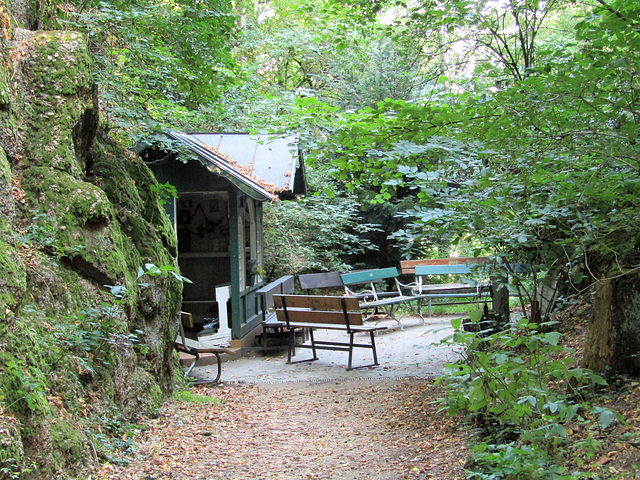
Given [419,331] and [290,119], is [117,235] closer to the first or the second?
[290,119]

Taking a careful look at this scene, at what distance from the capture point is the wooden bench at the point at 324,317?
8.80 m

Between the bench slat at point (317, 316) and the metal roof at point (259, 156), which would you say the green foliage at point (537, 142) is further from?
the metal roof at point (259, 156)

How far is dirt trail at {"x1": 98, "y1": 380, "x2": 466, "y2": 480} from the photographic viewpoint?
4.31m

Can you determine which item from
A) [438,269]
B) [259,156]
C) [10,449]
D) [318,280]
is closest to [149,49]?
[259,156]

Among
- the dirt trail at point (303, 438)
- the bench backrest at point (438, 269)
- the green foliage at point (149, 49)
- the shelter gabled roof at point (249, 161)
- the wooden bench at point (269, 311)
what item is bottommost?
the dirt trail at point (303, 438)

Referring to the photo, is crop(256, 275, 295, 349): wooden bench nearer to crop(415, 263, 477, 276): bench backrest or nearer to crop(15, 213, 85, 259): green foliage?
crop(415, 263, 477, 276): bench backrest

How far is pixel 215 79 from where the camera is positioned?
7.83 metres

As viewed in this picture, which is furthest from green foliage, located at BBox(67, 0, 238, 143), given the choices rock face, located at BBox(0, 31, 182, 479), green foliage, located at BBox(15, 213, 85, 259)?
green foliage, located at BBox(15, 213, 85, 259)

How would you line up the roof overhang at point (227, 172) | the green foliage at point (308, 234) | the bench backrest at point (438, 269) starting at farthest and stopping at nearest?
the green foliage at point (308, 234), the bench backrest at point (438, 269), the roof overhang at point (227, 172)

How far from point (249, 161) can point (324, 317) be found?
365 cm

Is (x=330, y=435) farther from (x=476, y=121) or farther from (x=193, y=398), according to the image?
(x=476, y=121)

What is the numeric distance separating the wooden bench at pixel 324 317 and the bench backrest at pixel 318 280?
4.47 m

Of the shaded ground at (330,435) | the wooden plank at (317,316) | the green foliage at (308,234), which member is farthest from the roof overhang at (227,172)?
the green foliage at (308,234)

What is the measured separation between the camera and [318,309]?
936cm
